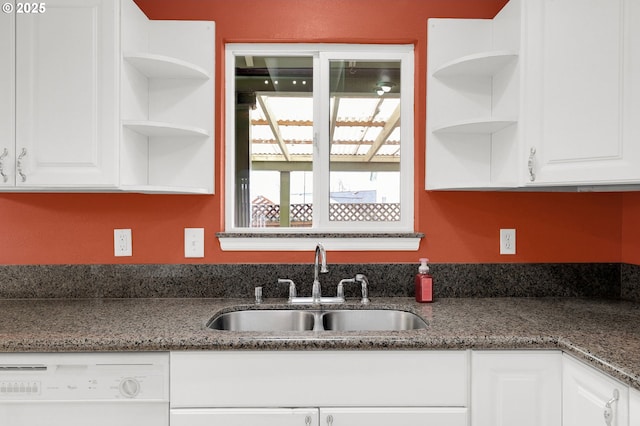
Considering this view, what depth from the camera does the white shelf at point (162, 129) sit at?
5.36 feet

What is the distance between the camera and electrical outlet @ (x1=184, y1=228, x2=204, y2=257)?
1945 millimetres

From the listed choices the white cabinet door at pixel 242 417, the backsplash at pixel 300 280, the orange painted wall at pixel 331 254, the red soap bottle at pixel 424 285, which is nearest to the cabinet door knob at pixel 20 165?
the orange painted wall at pixel 331 254

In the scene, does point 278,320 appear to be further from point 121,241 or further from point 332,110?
point 332,110

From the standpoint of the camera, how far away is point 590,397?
1190 millimetres

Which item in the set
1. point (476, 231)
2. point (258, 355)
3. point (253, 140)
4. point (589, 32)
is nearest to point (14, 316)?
point (258, 355)

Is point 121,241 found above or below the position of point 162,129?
below

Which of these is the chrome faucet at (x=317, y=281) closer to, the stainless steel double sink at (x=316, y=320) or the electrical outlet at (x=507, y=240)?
the stainless steel double sink at (x=316, y=320)

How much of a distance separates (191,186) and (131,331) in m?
0.76

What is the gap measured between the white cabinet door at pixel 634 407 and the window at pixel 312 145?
3.69 feet

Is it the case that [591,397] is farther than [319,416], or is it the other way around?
[319,416]

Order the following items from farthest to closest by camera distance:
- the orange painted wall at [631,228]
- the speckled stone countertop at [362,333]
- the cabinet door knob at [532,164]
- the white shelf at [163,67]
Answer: the orange painted wall at [631,228] → the white shelf at [163,67] → the cabinet door knob at [532,164] → the speckled stone countertop at [362,333]

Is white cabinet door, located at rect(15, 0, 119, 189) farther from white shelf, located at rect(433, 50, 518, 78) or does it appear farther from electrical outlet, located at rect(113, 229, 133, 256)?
white shelf, located at rect(433, 50, 518, 78)

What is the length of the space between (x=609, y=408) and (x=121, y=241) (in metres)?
1.92

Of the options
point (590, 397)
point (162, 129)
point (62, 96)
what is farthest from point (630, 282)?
point (62, 96)
